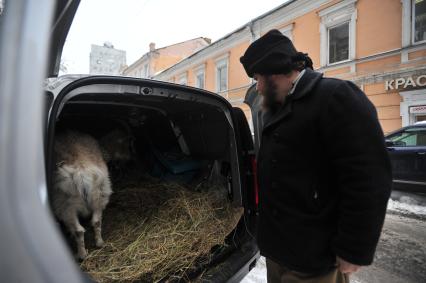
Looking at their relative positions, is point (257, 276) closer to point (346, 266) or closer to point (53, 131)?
point (346, 266)

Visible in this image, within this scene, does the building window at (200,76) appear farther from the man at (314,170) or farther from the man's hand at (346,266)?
the man's hand at (346,266)

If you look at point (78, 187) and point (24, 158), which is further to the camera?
point (78, 187)

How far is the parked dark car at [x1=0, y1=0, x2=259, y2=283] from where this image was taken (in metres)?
0.69

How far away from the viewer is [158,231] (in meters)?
2.82

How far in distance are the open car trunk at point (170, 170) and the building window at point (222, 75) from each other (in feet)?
50.2

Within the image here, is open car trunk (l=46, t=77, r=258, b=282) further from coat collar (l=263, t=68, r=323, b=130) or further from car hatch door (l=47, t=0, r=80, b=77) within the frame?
coat collar (l=263, t=68, r=323, b=130)

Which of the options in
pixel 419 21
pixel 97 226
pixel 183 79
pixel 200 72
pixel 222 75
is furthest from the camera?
pixel 183 79

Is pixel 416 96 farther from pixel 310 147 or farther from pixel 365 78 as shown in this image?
pixel 310 147

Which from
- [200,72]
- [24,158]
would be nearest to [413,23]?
[24,158]

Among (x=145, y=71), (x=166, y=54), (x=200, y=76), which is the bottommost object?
(x=200, y=76)

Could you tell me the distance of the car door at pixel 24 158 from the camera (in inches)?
26.7

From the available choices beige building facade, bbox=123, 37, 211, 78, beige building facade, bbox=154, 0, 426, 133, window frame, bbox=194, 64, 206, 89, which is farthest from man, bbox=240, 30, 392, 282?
beige building facade, bbox=123, 37, 211, 78

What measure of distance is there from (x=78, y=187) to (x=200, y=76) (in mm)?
20056

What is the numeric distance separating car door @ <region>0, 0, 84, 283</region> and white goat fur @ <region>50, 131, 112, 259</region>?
1803 millimetres
